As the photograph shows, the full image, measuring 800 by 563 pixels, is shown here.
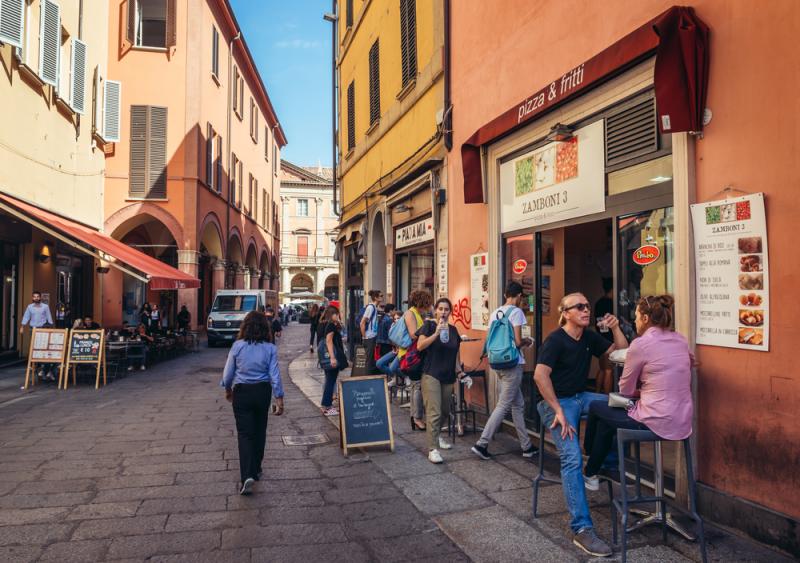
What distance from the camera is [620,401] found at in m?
4.00

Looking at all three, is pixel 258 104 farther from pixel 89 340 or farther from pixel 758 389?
pixel 758 389

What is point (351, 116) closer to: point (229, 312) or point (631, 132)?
point (229, 312)

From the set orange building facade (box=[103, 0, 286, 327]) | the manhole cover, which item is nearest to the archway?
the manhole cover

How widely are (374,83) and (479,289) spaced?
7110 millimetres

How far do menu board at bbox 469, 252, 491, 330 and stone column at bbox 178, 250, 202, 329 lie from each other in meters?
16.7

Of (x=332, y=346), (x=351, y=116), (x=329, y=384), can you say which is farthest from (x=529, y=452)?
(x=351, y=116)

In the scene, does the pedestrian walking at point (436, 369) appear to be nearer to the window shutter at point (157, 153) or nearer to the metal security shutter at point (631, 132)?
the metal security shutter at point (631, 132)

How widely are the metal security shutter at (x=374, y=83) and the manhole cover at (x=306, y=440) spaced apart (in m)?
8.13

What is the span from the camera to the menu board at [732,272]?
396 cm

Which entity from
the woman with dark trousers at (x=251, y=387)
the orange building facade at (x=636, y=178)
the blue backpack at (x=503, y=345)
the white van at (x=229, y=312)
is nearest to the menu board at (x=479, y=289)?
the orange building facade at (x=636, y=178)

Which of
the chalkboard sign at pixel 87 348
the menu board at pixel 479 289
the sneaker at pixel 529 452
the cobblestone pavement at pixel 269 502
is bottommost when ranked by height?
the cobblestone pavement at pixel 269 502

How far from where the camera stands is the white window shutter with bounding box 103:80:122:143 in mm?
18094

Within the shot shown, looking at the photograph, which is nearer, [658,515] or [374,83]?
[658,515]

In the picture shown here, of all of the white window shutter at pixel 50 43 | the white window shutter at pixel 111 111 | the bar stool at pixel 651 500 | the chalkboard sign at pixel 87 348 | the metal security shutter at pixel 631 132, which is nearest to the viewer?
the bar stool at pixel 651 500
